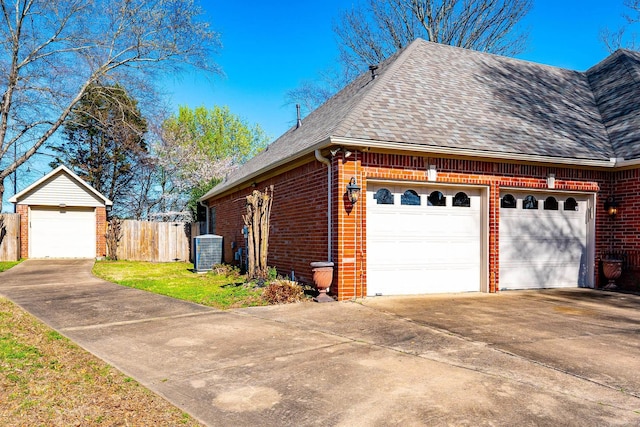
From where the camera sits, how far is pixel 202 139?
34312 millimetres

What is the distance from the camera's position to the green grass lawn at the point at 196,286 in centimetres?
825

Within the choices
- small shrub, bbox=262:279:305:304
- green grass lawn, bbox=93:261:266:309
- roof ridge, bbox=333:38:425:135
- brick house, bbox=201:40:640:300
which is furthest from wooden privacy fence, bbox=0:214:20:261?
roof ridge, bbox=333:38:425:135

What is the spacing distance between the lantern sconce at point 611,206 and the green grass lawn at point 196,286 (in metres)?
8.56

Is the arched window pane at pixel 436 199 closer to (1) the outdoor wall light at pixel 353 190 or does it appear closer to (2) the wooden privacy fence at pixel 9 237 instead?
(1) the outdoor wall light at pixel 353 190

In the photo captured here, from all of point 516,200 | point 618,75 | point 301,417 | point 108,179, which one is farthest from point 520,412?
point 108,179

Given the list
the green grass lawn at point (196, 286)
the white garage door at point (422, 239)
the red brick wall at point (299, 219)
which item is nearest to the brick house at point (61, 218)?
the green grass lawn at point (196, 286)

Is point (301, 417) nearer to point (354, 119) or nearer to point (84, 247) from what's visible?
point (354, 119)

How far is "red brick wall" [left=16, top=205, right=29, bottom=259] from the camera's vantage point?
728 inches

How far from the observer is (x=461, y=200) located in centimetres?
931

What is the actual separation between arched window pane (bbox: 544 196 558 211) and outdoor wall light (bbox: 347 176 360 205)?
17.0ft

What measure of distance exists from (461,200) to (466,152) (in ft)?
3.87

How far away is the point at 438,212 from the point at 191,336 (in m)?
5.77

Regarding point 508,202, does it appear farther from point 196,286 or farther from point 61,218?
point 61,218

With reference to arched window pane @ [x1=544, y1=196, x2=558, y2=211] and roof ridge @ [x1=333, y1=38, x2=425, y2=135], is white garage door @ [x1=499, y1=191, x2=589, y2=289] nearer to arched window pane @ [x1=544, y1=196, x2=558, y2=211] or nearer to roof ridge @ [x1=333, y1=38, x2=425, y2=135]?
arched window pane @ [x1=544, y1=196, x2=558, y2=211]
